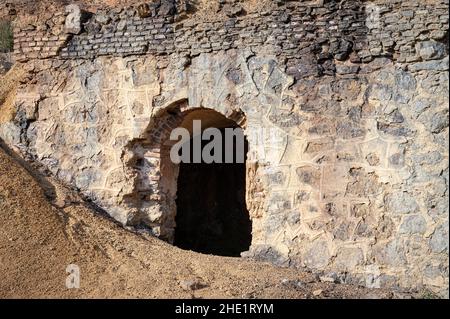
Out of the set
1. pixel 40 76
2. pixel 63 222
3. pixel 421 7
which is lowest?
pixel 63 222

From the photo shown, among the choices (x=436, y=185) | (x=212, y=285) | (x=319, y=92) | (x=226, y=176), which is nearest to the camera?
(x=212, y=285)

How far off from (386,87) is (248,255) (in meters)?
2.31

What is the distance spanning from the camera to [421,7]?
21.9ft

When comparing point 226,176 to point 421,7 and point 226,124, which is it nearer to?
point 226,124

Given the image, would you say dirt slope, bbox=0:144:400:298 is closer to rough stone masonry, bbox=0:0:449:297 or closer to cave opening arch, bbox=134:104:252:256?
rough stone masonry, bbox=0:0:449:297

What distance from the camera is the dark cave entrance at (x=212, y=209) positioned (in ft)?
33.6

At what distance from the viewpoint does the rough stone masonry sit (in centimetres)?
653

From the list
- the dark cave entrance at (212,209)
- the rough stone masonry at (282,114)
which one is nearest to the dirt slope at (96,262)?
the rough stone masonry at (282,114)

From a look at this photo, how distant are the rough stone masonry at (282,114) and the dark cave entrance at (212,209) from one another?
236 cm

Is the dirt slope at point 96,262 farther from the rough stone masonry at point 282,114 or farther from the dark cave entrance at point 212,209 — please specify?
the dark cave entrance at point 212,209

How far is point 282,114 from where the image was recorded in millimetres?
7070

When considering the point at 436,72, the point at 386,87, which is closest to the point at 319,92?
the point at 386,87

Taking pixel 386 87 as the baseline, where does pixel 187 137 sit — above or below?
below

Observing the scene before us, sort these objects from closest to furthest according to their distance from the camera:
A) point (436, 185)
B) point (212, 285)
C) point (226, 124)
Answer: point (212, 285)
point (436, 185)
point (226, 124)
